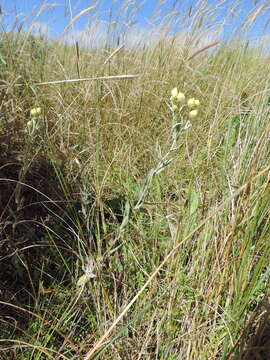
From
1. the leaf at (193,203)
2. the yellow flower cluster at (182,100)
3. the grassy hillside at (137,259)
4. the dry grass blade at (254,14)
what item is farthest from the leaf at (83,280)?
the dry grass blade at (254,14)

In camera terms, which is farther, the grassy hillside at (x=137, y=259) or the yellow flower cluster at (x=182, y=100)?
the yellow flower cluster at (x=182, y=100)

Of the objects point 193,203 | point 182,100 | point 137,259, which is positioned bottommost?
point 137,259

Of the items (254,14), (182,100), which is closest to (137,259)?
(182,100)

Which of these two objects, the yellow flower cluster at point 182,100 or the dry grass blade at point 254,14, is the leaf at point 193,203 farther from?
the dry grass blade at point 254,14

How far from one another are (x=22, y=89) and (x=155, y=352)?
47.6 inches

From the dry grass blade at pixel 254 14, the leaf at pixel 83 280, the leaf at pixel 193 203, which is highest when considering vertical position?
the dry grass blade at pixel 254 14

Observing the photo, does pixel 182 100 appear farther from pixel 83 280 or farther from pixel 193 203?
pixel 83 280

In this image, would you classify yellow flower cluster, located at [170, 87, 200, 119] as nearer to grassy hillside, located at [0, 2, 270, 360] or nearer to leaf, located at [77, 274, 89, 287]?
grassy hillside, located at [0, 2, 270, 360]

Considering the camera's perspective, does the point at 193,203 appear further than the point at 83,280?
Yes

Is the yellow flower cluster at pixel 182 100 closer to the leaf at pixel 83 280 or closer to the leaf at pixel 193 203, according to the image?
the leaf at pixel 193 203

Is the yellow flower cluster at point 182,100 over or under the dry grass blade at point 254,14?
under

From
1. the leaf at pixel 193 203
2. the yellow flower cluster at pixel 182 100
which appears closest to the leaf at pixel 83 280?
the leaf at pixel 193 203

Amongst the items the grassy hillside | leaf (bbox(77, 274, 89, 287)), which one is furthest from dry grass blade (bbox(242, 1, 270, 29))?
leaf (bbox(77, 274, 89, 287))

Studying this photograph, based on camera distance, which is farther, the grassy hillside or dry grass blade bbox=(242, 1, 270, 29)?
dry grass blade bbox=(242, 1, 270, 29)
